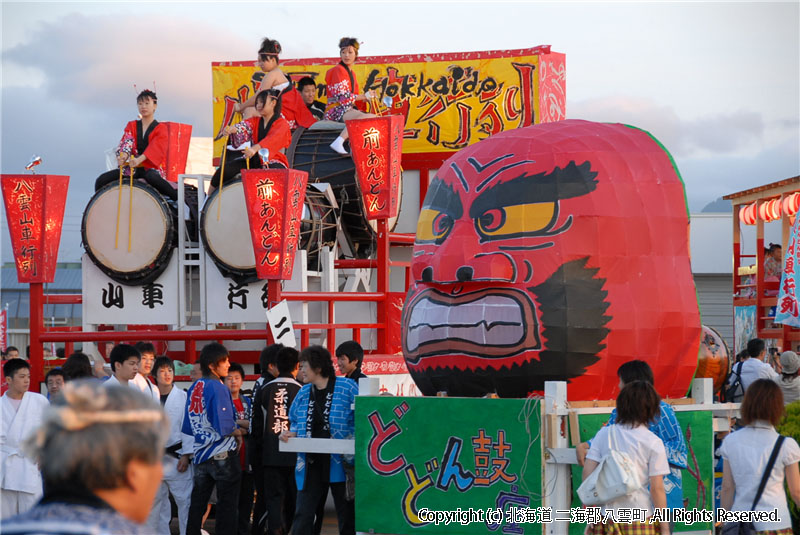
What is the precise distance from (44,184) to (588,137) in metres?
6.72

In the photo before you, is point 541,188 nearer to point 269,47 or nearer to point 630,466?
point 630,466

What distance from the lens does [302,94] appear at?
570 inches

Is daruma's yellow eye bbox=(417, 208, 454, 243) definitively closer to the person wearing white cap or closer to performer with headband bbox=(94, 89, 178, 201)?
the person wearing white cap

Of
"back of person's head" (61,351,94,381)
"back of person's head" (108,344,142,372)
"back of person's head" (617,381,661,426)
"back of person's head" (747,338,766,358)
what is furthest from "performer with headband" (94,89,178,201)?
"back of person's head" (617,381,661,426)

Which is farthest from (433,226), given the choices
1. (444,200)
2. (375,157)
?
(375,157)

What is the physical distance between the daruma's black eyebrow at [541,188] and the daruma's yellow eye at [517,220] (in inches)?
1.4

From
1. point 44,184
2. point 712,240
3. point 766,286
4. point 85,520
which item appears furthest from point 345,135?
point 712,240

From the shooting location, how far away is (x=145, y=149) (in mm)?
12352

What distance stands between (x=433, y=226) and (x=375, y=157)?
500cm

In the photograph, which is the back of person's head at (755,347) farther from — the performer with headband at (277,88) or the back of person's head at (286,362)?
the performer with headband at (277,88)

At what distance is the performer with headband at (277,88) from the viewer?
12.9m

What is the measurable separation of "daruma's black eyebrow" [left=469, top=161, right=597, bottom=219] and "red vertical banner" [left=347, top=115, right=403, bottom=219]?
5.22 m

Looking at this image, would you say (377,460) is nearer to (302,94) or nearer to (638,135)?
(638,135)

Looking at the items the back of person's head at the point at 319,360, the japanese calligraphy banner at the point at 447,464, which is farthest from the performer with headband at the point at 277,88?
the japanese calligraphy banner at the point at 447,464
